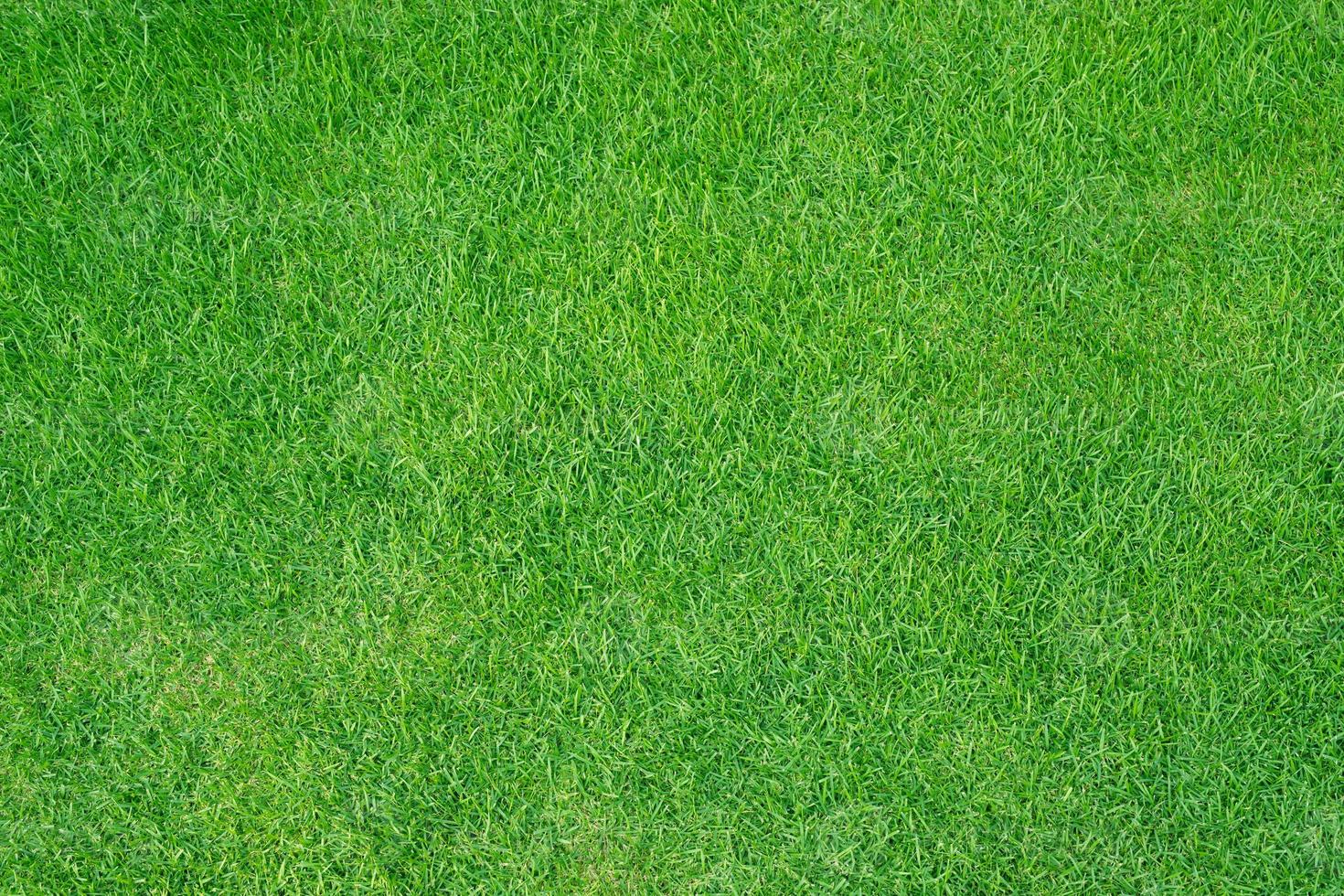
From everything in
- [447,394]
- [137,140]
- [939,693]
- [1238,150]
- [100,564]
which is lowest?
[100,564]

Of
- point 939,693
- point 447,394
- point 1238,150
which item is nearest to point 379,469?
point 447,394

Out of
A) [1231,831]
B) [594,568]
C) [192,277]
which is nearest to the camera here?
[1231,831]

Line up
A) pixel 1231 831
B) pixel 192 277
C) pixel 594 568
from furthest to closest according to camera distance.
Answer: pixel 192 277, pixel 594 568, pixel 1231 831

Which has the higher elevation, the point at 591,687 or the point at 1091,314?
the point at 1091,314

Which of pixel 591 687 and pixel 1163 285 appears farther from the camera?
pixel 1163 285

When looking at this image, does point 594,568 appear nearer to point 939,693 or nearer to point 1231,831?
point 939,693

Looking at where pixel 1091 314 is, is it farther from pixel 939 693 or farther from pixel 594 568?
pixel 594 568
